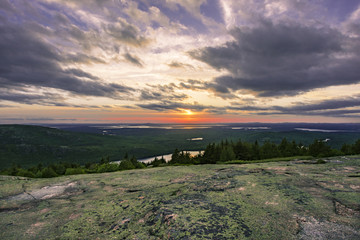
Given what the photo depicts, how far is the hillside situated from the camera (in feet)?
16.2

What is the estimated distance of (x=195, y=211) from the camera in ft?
20.3

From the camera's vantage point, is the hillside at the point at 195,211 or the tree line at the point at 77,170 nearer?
the hillside at the point at 195,211

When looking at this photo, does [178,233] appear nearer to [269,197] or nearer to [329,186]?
[269,197]

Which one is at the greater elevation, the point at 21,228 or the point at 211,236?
the point at 211,236

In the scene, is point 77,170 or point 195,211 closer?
point 195,211

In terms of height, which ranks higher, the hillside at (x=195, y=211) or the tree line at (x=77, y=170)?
the hillside at (x=195, y=211)

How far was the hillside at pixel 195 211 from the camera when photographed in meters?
4.94

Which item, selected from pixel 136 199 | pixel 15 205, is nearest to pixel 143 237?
pixel 136 199

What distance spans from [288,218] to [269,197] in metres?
1.99

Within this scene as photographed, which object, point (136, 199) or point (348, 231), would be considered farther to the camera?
point (136, 199)

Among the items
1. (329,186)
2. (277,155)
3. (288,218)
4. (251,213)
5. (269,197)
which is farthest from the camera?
(277,155)

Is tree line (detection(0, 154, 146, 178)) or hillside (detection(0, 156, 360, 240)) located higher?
hillside (detection(0, 156, 360, 240))

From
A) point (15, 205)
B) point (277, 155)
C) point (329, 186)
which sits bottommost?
point (277, 155)

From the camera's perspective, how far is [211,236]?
4.60 metres
